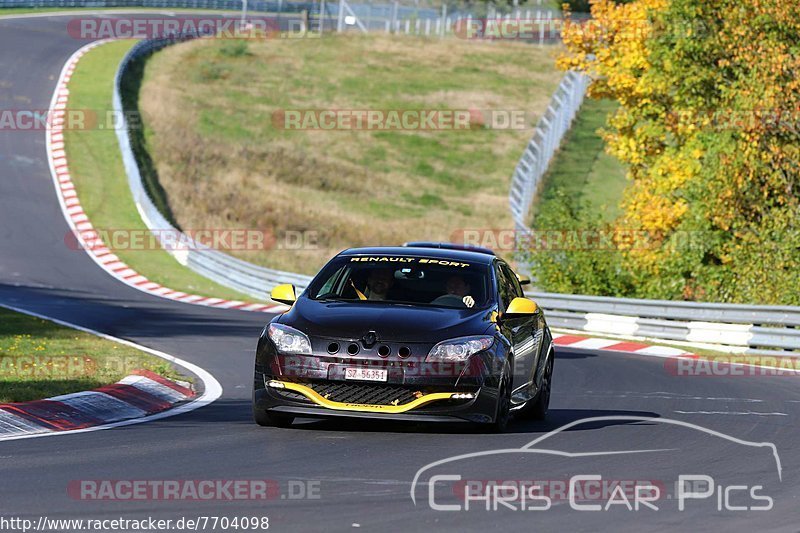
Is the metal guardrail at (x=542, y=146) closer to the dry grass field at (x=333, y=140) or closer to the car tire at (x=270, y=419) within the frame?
the dry grass field at (x=333, y=140)

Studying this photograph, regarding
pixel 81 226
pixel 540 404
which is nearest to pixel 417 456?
pixel 540 404

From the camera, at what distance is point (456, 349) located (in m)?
10.5

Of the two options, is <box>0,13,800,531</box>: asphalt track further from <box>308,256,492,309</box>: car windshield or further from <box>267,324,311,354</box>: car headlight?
<box>308,256,492,309</box>: car windshield

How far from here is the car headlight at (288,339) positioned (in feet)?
34.4

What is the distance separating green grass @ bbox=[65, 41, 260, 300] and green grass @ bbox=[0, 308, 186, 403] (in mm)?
12359

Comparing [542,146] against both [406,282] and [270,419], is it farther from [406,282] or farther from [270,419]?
[270,419]

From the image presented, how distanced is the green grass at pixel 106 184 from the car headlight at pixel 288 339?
2079 cm

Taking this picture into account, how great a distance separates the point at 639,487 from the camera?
841 cm

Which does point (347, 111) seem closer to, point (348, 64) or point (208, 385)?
point (348, 64)

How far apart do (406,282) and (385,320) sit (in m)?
1.07

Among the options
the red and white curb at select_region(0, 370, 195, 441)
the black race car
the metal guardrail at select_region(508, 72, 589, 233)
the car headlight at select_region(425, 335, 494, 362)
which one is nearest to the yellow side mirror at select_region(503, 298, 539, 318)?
the black race car

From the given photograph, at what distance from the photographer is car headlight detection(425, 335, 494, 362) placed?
10391mm

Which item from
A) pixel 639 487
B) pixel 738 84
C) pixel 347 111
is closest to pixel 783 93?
pixel 738 84

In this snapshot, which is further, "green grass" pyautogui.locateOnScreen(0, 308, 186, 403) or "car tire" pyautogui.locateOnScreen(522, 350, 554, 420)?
"green grass" pyautogui.locateOnScreen(0, 308, 186, 403)
